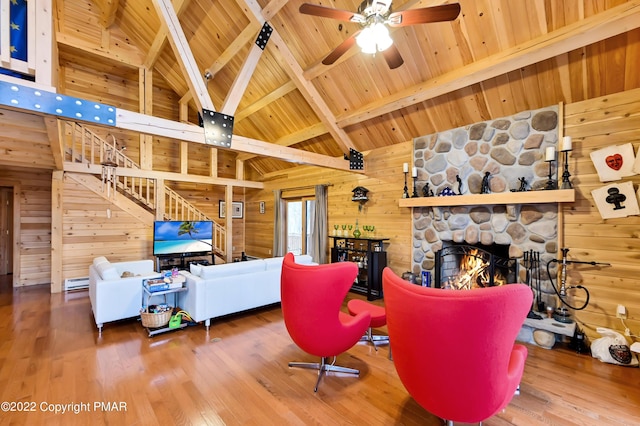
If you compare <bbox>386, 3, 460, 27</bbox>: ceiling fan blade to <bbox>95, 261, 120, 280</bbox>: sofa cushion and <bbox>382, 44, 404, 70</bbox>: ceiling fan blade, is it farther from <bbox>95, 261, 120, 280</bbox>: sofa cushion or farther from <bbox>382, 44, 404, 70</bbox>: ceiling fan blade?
<bbox>95, 261, 120, 280</bbox>: sofa cushion

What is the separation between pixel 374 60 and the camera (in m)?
4.03

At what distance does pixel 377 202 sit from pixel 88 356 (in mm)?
4758

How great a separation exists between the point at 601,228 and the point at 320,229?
4.69 metres

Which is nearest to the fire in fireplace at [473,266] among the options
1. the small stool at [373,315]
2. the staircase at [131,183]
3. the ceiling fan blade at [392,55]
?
the small stool at [373,315]

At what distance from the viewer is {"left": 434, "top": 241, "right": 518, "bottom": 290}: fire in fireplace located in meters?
3.91

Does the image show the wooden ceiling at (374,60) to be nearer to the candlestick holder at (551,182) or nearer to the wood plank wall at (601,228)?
the wood plank wall at (601,228)

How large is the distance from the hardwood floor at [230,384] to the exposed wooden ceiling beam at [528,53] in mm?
3235

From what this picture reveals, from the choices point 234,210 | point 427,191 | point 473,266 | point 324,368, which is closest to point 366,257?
point 427,191

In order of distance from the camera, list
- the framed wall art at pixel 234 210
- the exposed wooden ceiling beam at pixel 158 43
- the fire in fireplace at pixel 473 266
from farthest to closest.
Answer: the framed wall art at pixel 234 210, the exposed wooden ceiling beam at pixel 158 43, the fire in fireplace at pixel 473 266

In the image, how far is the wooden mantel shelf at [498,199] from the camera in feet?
10.5

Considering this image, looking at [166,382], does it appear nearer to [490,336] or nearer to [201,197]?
[490,336]

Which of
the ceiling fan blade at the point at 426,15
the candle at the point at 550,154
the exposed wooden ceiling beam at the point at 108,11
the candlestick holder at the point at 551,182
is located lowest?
the candlestick holder at the point at 551,182

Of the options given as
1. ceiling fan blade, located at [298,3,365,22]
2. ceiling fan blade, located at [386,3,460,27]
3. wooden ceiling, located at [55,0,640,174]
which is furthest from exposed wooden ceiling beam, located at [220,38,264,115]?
ceiling fan blade, located at [386,3,460,27]

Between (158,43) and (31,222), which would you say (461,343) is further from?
(31,222)
